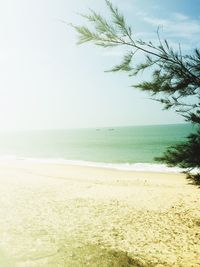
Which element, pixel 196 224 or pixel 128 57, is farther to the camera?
pixel 196 224

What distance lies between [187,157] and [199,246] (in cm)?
514

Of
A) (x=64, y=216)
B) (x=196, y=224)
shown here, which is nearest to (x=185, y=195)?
(x=196, y=224)

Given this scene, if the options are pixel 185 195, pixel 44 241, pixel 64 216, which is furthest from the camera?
pixel 185 195

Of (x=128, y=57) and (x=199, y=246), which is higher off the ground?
(x=128, y=57)

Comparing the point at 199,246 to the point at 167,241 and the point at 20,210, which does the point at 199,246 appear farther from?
the point at 20,210

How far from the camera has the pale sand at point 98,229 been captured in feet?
28.0

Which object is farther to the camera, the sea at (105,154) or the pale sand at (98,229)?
the sea at (105,154)

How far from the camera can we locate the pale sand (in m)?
8.55

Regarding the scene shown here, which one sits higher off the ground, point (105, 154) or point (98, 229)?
point (98, 229)

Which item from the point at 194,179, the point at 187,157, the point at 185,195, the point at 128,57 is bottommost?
the point at 185,195

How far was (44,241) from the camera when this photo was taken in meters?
9.56

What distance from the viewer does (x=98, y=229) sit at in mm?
10984

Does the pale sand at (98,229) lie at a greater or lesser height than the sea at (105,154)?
greater

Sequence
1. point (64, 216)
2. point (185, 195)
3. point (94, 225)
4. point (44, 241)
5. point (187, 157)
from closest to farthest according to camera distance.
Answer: point (187, 157) < point (44, 241) < point (94, 225) < point (64, 216) < point (185, 195)
